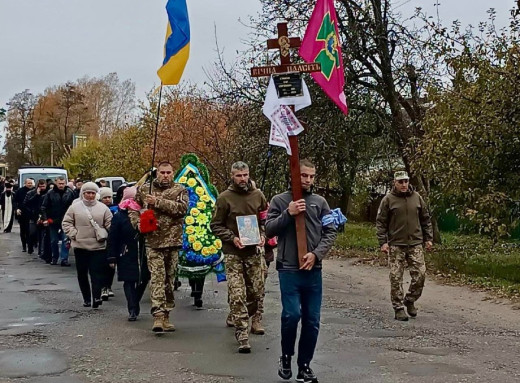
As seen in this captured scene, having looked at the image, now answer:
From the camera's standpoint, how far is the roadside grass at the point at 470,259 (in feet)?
45.8

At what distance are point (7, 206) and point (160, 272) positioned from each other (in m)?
19.4

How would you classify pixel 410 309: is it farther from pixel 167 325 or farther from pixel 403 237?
pixel 167 325

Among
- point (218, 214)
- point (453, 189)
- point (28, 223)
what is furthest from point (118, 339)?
point (28, 223)

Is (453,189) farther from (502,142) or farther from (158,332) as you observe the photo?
(158,332)

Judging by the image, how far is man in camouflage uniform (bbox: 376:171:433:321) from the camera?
→ 1006cm

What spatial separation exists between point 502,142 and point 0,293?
884cm

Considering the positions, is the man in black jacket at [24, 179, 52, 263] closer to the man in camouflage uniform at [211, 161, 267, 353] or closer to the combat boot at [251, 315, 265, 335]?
the combat boot at [251, 315, 265, 335]

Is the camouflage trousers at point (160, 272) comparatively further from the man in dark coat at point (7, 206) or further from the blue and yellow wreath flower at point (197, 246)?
the man in dark coat at point (7, 206)

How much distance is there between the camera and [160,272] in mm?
8906

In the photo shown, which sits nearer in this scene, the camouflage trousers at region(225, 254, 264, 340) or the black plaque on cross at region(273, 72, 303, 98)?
the black plaque on cross at region(273, 72, 303, 98)

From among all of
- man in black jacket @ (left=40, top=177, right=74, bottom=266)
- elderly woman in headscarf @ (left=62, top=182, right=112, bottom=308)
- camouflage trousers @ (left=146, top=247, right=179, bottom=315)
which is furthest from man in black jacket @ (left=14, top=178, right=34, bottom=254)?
camouflage trousers @ (left=146, top=247, right=179, bottom=315)

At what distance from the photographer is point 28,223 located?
63.2 feet

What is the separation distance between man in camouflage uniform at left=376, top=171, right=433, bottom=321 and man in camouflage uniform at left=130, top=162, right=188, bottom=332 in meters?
2.85

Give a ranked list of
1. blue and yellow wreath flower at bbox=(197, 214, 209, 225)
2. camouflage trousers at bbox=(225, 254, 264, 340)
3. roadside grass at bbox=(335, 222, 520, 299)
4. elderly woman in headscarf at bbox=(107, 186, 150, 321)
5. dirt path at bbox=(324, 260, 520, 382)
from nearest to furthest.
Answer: dirt path at bbox=(324, 260, 520, 382) → camouflage trousers at bbox=(225, 254, 264, 340) → elderly woman in headscarf at bbox=(107, 186, 150, 321) → blue and yellow wreath flower at bbox=(197, 214, 209, 225) → roadside grass at bbox=(335, 222, 520, 299)
